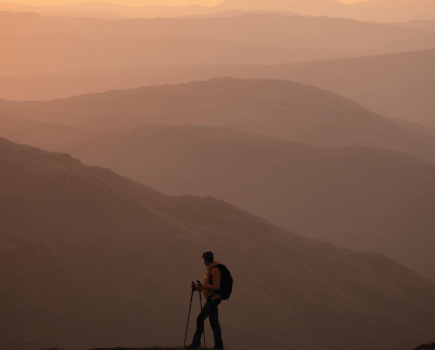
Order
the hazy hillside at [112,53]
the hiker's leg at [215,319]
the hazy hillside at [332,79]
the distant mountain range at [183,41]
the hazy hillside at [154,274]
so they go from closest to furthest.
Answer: the hiker's leg at [215,319]
the hazy hillside at [154,274]
the hazy hillside at [332,79]
the hazy hillside at [112,53]
the distant mountain range at [183,41]

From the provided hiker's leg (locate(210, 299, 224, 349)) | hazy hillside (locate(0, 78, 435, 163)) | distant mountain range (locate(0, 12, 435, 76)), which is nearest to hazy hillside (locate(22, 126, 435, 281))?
hazy hillside (locate(0, 78, 435, 163))

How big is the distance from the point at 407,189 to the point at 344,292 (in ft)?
78.5

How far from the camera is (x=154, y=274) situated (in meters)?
17.9

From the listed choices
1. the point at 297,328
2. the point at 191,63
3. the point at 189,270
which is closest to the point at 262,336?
the point at 297,328

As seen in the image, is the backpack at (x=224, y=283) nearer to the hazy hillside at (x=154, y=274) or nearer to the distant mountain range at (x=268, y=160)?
the hazy hillside at (x=154, y=274)

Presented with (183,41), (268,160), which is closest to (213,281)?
(268,160)

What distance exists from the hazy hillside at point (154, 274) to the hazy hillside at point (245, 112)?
30648mm

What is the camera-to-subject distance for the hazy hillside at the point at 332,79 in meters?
102

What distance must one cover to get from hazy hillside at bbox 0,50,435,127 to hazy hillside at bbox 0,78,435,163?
31720 millimetres

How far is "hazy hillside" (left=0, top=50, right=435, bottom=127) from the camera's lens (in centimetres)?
10188

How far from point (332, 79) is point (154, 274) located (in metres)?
94.7

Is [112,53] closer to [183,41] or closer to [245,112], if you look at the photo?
[183,41]

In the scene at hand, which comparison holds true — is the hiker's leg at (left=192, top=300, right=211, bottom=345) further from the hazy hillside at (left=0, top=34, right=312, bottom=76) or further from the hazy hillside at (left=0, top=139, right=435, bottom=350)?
the hazy hillside at (left=0, top=34, right=312, bottom=76)

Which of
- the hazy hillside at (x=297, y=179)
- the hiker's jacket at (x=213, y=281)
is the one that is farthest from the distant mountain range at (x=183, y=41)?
the hiker's jacket at (x=213, y=281)
